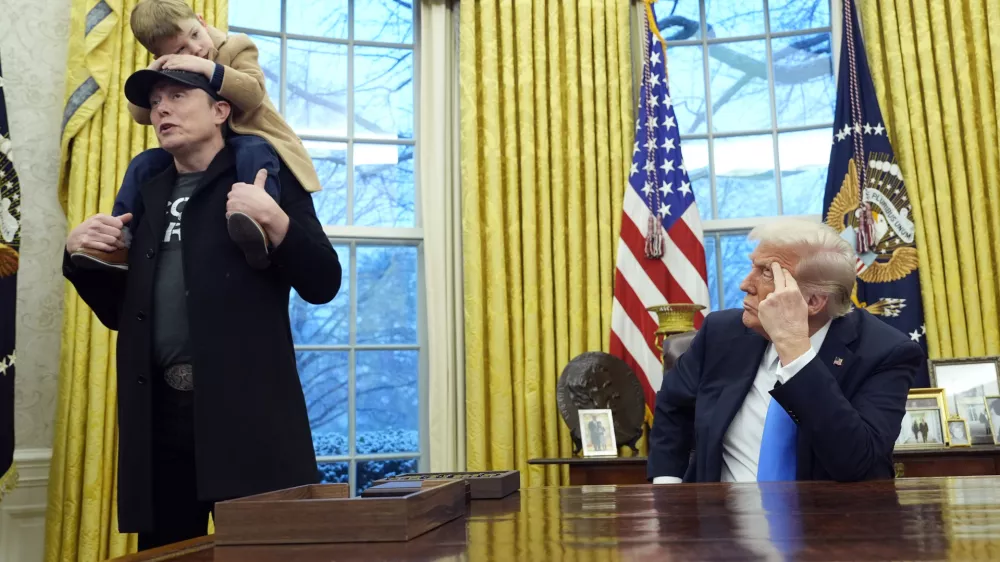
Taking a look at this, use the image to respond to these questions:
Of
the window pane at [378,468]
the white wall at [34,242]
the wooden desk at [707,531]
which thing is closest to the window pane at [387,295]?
the window pane at [378,468]

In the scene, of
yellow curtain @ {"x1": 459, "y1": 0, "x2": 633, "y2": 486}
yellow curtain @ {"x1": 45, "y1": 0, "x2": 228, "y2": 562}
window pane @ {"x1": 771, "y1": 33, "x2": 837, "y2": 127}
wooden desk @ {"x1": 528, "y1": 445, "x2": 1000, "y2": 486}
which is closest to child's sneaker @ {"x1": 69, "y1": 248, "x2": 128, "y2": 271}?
yellow curtain @ {"x1": 45, "y1": 0, "x2": 228, "y2": 562}

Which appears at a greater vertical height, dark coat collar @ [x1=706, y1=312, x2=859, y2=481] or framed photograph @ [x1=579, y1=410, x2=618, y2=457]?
dark coat collar @ [x1=706, y1=312, x2=859, y2=481]

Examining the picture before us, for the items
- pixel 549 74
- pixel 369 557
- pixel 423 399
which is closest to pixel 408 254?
pixel 423 399

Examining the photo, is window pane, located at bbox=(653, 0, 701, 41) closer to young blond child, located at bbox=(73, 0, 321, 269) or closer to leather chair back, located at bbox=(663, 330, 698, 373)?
leather chair back, located at bbox=(663, 330, 698, 373)

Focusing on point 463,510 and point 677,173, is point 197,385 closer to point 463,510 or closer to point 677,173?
point 463,510

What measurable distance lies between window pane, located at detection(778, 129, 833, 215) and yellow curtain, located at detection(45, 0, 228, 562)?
114 inches

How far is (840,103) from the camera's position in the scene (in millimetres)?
4219

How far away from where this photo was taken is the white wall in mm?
3604

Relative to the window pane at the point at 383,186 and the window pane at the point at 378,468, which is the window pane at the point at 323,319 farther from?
the window pane at the point at 378,468

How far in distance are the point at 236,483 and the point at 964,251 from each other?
3.66m

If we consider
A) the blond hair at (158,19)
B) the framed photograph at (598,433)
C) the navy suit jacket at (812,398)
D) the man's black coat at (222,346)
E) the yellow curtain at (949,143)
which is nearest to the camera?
A: the man's black coat at (222,346)

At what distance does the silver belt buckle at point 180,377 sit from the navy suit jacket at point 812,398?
3.72 feet

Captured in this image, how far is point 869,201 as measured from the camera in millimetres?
4125

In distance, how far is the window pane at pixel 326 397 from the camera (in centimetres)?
429
